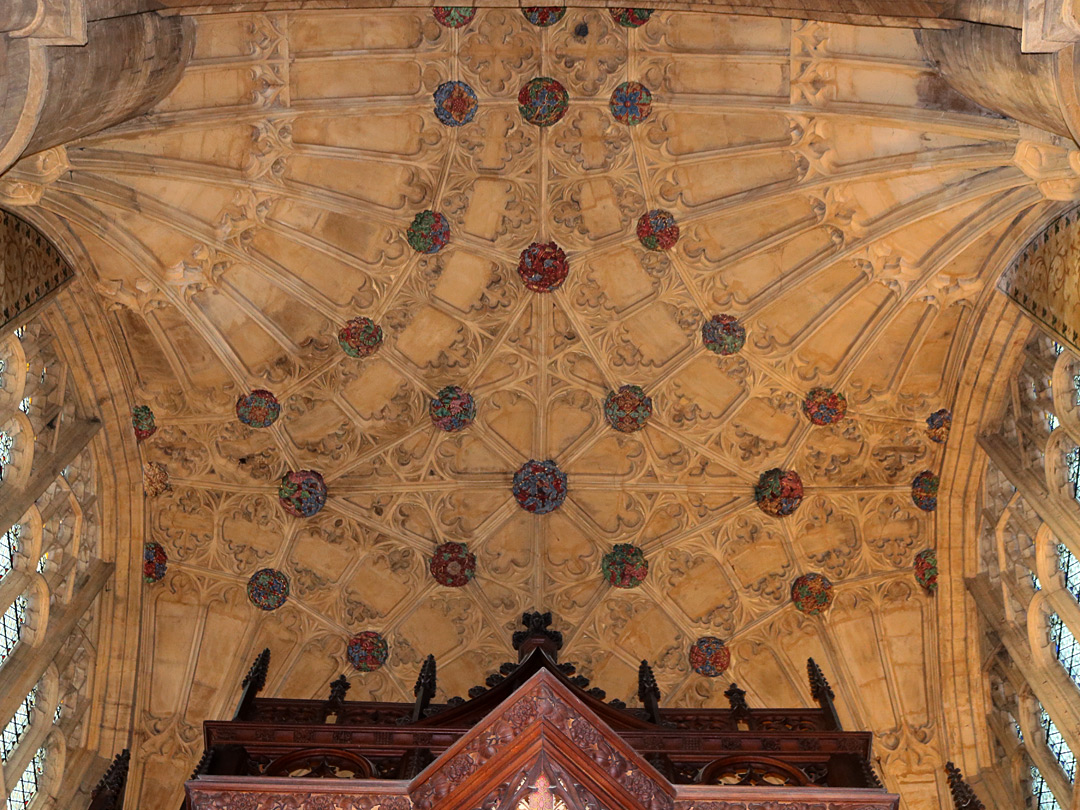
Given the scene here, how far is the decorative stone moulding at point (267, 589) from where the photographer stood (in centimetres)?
1761

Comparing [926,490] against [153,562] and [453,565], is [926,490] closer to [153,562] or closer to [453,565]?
[453,565]

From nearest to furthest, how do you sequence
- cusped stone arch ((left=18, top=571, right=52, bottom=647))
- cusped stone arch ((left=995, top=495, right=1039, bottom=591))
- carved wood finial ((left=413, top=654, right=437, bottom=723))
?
carved wood finial ((left=413, top=654, right=437, bottom=723)), cusped stone arch ((left=18, top=571, right=52, bottom=647)), cusped stone arch ((left=995, top=495, right=1039, bottom=591))

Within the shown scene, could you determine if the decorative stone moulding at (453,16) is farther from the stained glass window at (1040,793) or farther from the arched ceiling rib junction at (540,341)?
the stained glass window at (1040,793)

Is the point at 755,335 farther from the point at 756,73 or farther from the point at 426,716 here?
the point at 426,716

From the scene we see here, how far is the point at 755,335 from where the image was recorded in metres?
17.5

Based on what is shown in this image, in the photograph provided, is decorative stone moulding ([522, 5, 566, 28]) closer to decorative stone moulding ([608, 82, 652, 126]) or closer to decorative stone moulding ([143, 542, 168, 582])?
decorative stone moulding ([608, 82, 652, 126])

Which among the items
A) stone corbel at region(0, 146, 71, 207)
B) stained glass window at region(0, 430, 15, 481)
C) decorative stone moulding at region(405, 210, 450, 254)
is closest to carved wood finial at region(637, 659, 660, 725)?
decorative stone moulding at region(405, 210, 450, 254)

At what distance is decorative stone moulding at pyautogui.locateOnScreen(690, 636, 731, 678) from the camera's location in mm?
17875

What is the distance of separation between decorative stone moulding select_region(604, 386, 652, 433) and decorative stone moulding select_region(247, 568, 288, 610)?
487 centimetres

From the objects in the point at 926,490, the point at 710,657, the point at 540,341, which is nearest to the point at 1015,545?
the point at 926,490

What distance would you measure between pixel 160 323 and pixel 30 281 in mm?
2605

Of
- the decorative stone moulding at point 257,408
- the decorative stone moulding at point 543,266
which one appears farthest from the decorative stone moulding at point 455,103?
the decorative stone moulding at point 257,408

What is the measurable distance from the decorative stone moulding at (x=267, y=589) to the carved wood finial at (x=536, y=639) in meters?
4.32

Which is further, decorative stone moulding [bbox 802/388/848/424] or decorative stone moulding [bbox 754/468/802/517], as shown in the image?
decorative stone moulding [bbox 754/468/802/517]
